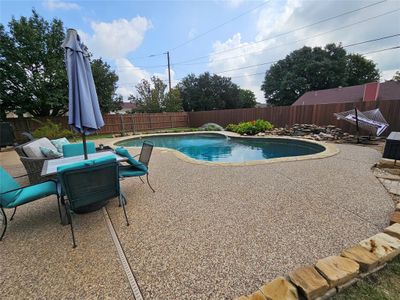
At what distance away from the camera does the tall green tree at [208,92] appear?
26594mm

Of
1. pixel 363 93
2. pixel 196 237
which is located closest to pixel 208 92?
pixel 363 93

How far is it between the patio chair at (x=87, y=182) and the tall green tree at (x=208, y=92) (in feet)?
82.2

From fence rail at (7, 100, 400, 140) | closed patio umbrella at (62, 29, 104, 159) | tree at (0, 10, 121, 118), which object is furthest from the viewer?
tree at (0, 10, 121, 118)

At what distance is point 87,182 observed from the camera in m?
2.16

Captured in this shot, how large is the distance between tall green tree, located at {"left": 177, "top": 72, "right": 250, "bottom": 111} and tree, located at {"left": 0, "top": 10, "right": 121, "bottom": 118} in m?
16.8

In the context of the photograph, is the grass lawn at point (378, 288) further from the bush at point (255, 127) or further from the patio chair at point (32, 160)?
the bush at point (255, 127)

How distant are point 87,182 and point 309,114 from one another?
11.8m

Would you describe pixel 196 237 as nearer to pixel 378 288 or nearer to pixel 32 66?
pixel 378 288

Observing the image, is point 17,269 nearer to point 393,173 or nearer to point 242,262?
point 242,262

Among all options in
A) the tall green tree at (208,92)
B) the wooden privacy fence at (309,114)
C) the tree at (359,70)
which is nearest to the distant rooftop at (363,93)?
the tree at (359,70)

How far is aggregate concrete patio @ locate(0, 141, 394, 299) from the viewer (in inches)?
61.6

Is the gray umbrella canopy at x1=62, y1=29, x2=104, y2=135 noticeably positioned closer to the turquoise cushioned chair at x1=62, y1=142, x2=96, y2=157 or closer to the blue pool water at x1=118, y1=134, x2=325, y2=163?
the turquoise cushioned chair at x1=62, y1=142, x2=96, y2=157

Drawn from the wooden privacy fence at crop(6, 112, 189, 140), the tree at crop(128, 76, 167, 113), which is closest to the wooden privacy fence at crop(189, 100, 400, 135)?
the wooden privacy fence at crop(6, 112, 189, 140)

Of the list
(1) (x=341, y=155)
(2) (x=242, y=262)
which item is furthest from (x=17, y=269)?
(1) (x=341, y=155)
